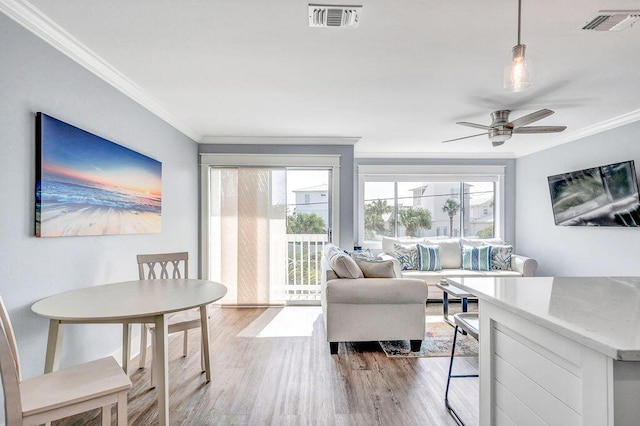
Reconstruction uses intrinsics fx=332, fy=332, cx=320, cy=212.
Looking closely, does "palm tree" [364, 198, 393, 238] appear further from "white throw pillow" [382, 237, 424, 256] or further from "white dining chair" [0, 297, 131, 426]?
"white dining chair" [0, 297, 131, 426]

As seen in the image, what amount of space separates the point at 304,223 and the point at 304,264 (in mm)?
641

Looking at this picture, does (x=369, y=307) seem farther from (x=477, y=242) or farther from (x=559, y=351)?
(x=477, y=242)

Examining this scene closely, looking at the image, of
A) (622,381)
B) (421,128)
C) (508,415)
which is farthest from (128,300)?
(421,128)

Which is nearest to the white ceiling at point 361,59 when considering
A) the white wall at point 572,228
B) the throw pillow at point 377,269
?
the white wall at point 572,228

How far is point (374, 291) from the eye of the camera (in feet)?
9.64

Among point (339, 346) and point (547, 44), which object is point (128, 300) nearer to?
point (339, 346)

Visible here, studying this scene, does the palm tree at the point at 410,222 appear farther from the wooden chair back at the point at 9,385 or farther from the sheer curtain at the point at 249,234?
the wooden chair back at the point at 9,385

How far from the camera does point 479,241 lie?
5.44 meters

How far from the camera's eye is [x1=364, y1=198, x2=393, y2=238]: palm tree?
5723mm

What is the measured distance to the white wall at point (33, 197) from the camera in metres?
1.74

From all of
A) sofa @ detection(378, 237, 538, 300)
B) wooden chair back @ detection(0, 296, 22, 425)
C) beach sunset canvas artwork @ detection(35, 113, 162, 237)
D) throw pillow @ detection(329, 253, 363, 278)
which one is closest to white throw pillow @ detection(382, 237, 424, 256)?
sofa @ detection(378, 237, 538, 300)

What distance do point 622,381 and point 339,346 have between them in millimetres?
2583

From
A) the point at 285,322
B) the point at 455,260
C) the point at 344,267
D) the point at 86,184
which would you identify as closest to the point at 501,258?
the point at 455,260

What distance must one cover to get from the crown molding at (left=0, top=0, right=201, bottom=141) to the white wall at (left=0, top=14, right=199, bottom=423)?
0.04 meters
